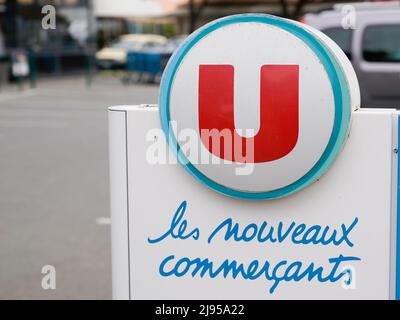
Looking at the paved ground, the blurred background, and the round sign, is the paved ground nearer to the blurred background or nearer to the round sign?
the blurred background

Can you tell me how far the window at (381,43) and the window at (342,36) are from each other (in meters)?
0.19

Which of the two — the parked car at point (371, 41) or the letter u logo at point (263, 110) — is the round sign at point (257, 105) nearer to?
the letter u logo at point (263, 110)

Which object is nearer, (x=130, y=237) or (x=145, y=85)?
(x=130, y=237)

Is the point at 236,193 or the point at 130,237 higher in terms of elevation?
the point at 236,193

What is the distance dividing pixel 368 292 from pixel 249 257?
0.35m

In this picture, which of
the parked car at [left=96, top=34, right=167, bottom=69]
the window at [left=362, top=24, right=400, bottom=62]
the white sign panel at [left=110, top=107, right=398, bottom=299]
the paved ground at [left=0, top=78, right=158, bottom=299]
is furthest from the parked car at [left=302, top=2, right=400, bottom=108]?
the parked car at [left=96, top=34, right=167, bottom=69]

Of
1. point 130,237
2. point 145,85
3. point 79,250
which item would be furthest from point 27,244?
point 145,85

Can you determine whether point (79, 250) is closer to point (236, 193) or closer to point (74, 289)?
point (74, 289)

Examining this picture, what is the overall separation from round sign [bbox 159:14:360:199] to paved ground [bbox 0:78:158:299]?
2318 mm

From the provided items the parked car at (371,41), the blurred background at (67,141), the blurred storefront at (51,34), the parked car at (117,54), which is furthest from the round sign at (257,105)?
the parked car at (117,54)

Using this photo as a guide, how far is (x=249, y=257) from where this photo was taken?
89.0 inches

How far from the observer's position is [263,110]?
6.92 ft

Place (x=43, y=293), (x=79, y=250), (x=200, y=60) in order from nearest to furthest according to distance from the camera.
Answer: (x=200, y=60) < (x=43, y=293) < (x=79, y=250)

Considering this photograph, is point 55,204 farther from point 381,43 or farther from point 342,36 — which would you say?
point 381,43
